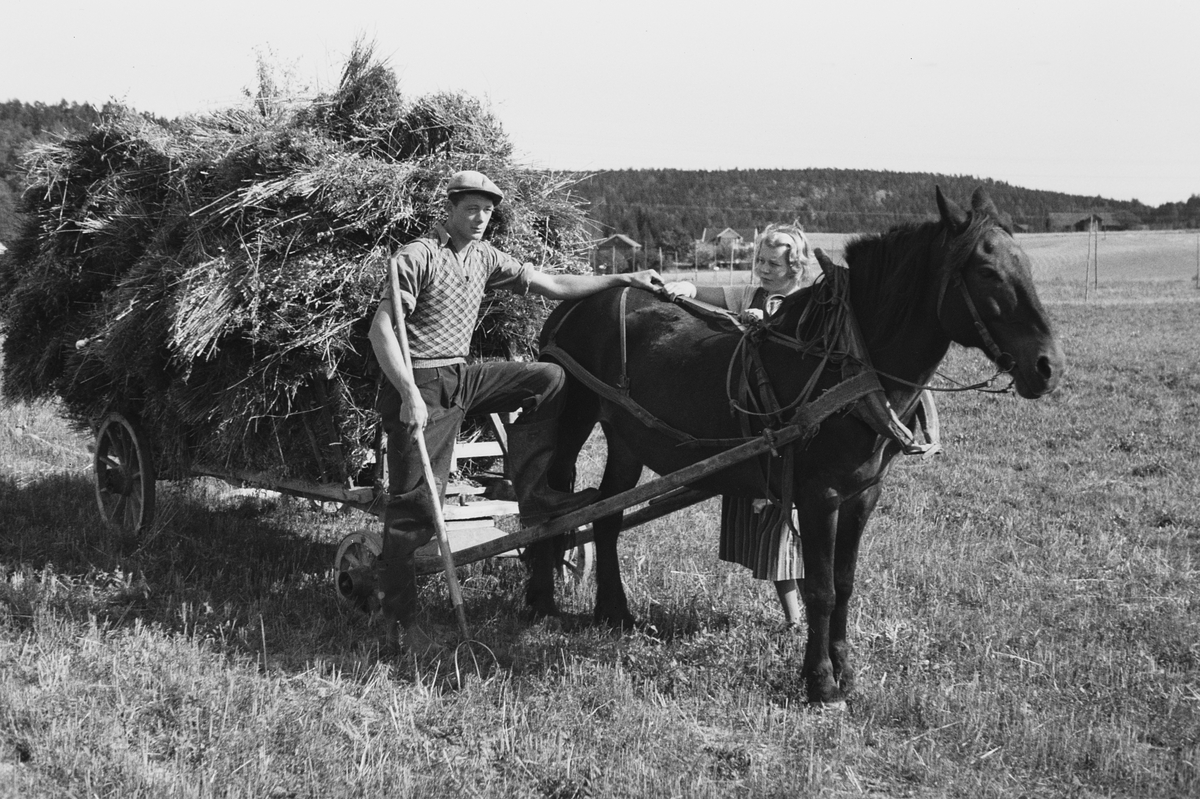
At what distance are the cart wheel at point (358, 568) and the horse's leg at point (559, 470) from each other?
35.6 inches

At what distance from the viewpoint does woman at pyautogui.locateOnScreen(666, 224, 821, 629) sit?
17.5ft

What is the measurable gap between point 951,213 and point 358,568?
3.67m

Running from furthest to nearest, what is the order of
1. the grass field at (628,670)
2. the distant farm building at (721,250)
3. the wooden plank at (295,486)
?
the distant farm building at (721,250) → the wooden plank at (295,486) → the grass field at (628,670)

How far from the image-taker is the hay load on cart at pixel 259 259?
5.54 m

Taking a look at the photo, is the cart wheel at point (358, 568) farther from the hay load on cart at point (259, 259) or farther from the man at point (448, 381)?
the man at point (448, 381)

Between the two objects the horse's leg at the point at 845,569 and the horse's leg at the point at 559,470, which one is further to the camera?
the horse's leg at the point at 559,470

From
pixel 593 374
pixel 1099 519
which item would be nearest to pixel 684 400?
pixel 593 374

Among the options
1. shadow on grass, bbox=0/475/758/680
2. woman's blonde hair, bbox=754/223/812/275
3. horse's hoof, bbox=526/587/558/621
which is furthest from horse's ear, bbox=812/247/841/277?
horse's hoof, bbox=526/587/558/621

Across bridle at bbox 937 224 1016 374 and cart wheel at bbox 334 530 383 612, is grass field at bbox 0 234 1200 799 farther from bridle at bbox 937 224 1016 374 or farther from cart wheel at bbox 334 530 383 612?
bridle at bbox 937 224 1016 374

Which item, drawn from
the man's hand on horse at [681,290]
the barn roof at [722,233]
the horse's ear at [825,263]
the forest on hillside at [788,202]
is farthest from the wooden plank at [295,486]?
the barn roof at [722,233]

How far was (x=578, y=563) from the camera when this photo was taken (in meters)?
6.66

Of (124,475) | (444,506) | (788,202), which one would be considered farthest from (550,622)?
(788,202)

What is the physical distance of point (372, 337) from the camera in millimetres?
4855

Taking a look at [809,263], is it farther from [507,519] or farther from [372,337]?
[507,519]
